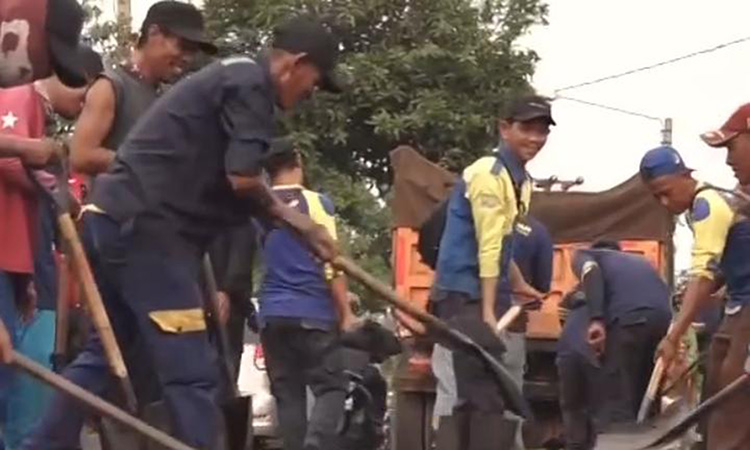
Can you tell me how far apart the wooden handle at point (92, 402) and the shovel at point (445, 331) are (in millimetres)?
1030

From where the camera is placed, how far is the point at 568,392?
1238cm

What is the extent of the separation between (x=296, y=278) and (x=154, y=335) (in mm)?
2959

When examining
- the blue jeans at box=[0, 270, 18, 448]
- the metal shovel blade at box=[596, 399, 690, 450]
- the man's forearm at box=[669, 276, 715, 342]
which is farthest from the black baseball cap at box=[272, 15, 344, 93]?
the metal shovel blade at box=[596, 399, 690, 450]

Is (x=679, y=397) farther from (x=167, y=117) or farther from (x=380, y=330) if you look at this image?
(x=167, y=117)

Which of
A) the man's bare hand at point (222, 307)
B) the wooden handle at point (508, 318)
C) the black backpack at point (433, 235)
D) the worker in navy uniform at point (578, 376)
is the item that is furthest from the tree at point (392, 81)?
the man's bare hand at point (222, 307)

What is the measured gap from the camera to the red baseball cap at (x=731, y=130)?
28.7 feet

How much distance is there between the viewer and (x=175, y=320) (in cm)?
678

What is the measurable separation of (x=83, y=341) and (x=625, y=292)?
490cm

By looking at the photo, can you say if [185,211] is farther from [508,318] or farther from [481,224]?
[508,318]

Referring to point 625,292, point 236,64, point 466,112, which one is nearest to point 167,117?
point 236,64

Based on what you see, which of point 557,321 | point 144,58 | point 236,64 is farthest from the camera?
point 557,321

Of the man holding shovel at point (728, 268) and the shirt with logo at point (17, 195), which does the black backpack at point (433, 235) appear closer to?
the man holding shovel at point (728, 268)

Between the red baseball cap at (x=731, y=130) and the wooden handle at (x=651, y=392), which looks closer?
the red baseball cap at (x=731, y=130)

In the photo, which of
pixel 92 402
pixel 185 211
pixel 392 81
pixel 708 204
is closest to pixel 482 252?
pixel 708 204
